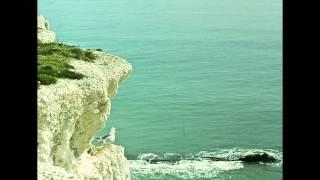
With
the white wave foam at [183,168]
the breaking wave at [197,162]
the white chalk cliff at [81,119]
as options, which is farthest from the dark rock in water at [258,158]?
the white chalk cliff at [81,119]

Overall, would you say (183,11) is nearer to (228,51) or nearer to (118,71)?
(228,51)

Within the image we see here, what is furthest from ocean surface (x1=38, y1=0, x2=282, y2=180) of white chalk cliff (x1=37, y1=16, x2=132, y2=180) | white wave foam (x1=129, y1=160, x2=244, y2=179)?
white chalk cliff (x1=37, y1=16, x2=132, y2=180)

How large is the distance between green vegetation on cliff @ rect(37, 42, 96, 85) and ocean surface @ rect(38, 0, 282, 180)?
8.30 m

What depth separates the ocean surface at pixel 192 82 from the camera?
2283 cm

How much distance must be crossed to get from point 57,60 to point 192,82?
16351mm

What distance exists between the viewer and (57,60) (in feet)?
41.4

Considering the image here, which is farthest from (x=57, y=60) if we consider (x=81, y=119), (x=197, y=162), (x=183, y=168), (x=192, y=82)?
(x=192, y=82)

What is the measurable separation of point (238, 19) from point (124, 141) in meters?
15.4

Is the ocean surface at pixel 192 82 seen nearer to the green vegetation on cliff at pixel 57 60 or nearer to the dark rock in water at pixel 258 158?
the dark rock in water at pixel 258 158

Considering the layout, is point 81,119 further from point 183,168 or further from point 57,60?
point 183,168

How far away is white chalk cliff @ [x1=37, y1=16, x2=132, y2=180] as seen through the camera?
993 cm

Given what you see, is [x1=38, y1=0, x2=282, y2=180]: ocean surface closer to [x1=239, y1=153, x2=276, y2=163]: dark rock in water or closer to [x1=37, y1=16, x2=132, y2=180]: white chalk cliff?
[x1=239, y1=153, x2=276, y2=163]: dark rock in water
